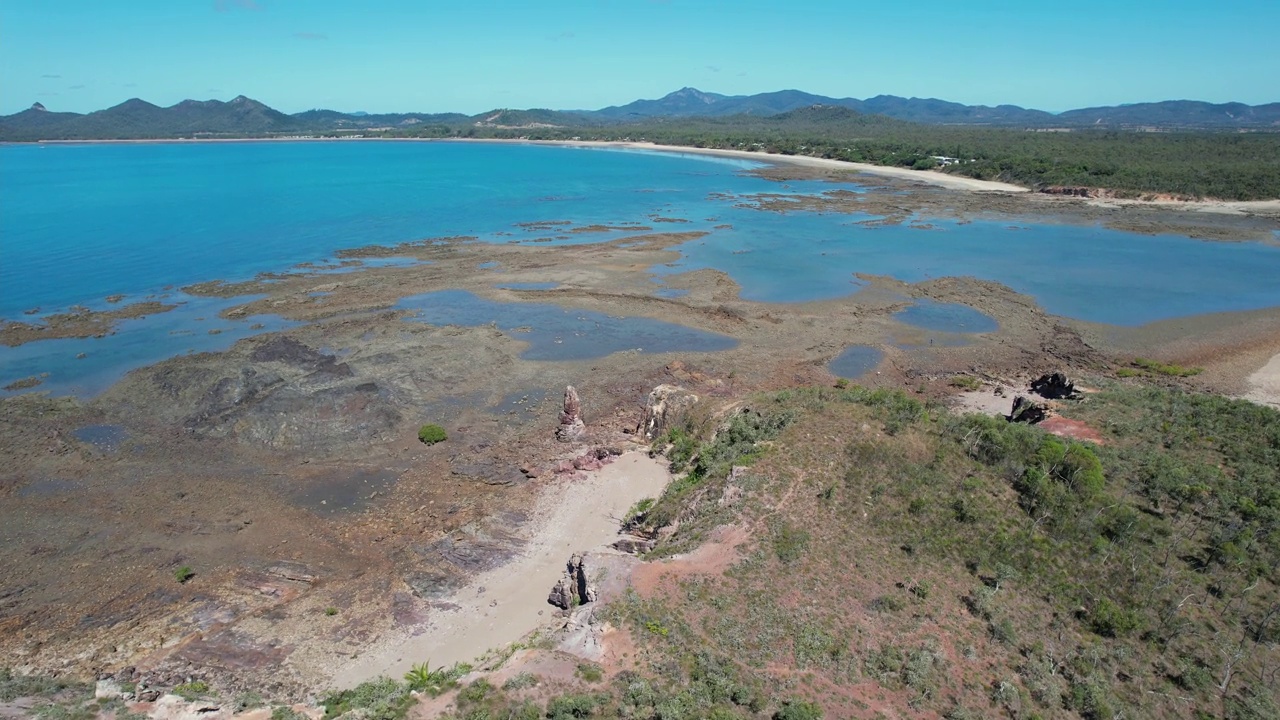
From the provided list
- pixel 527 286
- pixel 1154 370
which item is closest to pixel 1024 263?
pixel 1154 370

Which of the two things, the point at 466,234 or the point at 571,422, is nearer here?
the point at 571,422

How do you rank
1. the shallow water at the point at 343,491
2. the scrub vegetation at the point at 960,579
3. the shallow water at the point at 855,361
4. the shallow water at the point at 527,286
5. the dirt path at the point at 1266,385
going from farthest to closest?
Answer: the shallow water at the point at 527,286
the shallow water at the point at 855,361
the dirt path at the point at 1266,385
the shallow water at the point at 343,491
the scrub vegetation at the point at 960,579

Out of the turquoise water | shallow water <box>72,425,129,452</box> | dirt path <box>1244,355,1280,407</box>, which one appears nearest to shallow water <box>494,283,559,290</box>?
the turquoise water

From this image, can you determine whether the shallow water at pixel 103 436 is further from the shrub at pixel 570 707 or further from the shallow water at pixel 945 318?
the shallow water at pixel 945 318

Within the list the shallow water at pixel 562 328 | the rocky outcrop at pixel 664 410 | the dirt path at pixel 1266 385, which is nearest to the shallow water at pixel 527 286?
the shallow water at pixel 562 328

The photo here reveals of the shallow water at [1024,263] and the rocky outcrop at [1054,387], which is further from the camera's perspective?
the shallow water at [1024,263]

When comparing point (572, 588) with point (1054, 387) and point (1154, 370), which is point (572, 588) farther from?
point (1154, 370)

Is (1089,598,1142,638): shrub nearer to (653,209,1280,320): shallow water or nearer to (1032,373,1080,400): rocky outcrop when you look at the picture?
(1032,373,1080,400): rocky outcrop

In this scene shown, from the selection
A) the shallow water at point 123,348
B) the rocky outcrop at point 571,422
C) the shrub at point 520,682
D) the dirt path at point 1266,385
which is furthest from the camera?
the shallow water at point 123,348

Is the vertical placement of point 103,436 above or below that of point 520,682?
below
